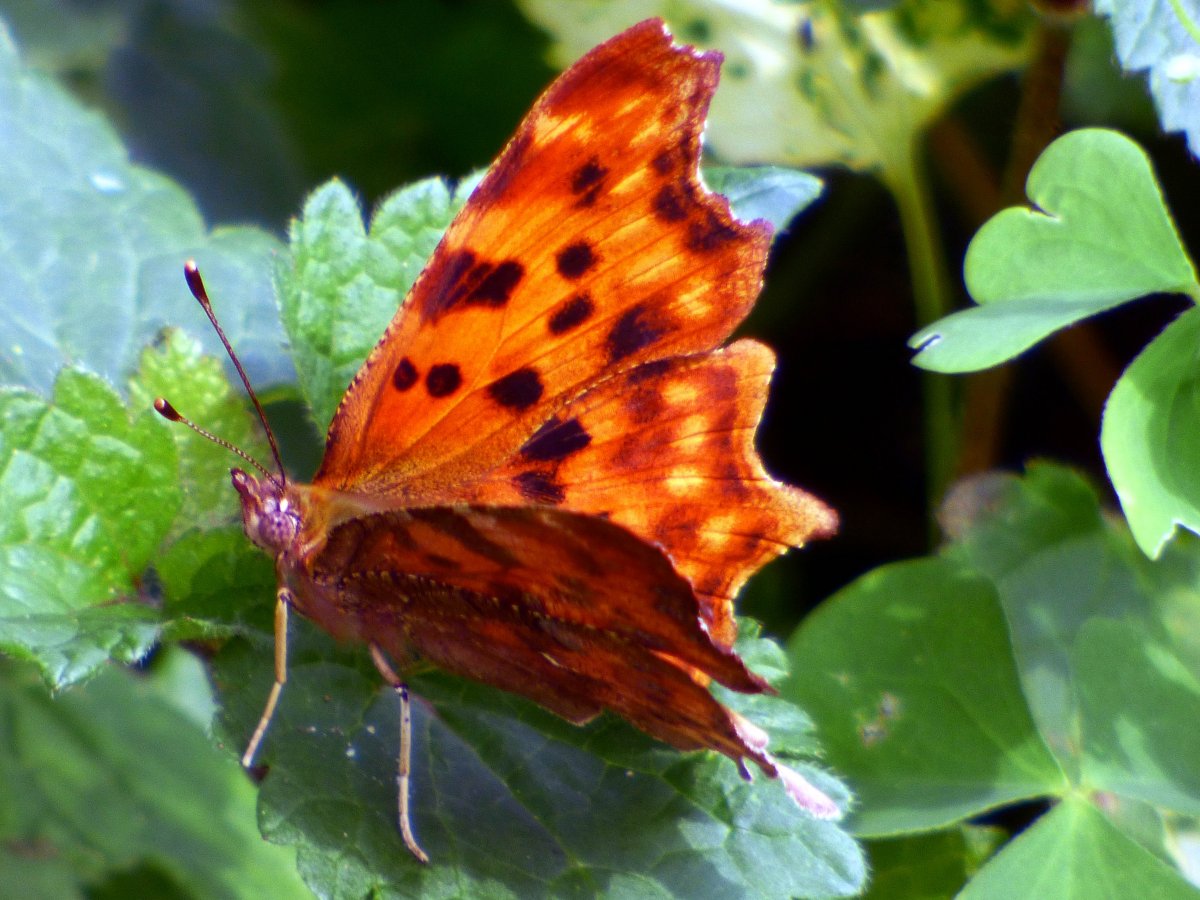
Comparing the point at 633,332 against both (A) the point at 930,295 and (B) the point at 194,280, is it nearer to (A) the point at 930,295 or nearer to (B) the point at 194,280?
(B) the point at 194,280

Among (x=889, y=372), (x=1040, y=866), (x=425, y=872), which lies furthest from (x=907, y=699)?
(x=889, y=372)

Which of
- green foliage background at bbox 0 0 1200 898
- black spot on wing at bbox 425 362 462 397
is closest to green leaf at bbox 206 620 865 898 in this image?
green foliage background at bbox 0 0 1200 898

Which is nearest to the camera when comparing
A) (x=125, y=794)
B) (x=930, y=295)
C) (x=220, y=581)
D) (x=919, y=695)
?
(x=220, y=581)

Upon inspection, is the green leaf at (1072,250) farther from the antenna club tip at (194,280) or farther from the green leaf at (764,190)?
the antenna club tip at (194,280)

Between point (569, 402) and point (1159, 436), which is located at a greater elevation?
point (569, 402)

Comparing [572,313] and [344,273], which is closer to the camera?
[572,313]

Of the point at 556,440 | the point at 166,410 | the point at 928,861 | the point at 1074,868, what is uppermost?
the point at 166,410

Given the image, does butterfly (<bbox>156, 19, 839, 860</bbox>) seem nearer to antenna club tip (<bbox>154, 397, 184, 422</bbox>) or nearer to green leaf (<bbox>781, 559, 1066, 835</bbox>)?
antenna club tip (<bbox>154, 397, 184, 422</bbox>)

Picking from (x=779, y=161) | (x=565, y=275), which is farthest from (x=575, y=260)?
(x=779, y=161)

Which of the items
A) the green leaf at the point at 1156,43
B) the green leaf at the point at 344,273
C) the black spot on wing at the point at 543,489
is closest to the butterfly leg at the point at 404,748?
the black spot on wing at the point at 543,489
